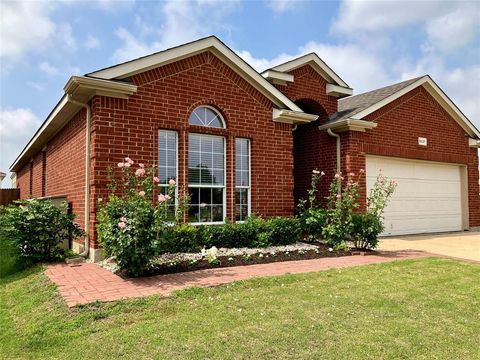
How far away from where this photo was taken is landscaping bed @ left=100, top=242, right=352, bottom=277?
6988mm

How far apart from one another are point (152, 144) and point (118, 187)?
1.18 metres

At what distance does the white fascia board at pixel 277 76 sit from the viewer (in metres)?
11.6

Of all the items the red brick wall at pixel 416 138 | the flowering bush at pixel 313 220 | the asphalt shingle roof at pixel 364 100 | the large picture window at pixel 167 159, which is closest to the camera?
the large picture window at pixel 167 159

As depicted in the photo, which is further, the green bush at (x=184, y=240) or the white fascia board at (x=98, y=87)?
the green bush at (x=184, y=240)

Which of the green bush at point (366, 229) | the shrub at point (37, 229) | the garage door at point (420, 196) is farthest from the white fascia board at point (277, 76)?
the shrub at point (37, 229)

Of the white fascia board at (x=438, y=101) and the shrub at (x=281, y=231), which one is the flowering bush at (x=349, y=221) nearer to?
the shrub at (x=281, y=231)

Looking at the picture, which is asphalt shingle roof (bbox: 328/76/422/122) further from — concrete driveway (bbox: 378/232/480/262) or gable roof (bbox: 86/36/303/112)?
concrete driveway (bbox: 378/232/480/262)

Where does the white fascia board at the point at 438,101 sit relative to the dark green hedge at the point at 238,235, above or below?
above

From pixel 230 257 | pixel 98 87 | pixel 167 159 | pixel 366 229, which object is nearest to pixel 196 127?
pixel 167 159

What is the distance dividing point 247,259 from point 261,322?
136 inches

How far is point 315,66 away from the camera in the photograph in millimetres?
12766

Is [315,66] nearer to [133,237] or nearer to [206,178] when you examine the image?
[206,178]

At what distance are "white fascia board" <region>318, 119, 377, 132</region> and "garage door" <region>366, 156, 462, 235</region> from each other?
1062 millimetres

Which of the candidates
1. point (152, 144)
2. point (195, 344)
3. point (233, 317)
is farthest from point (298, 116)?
point (195, 344)
